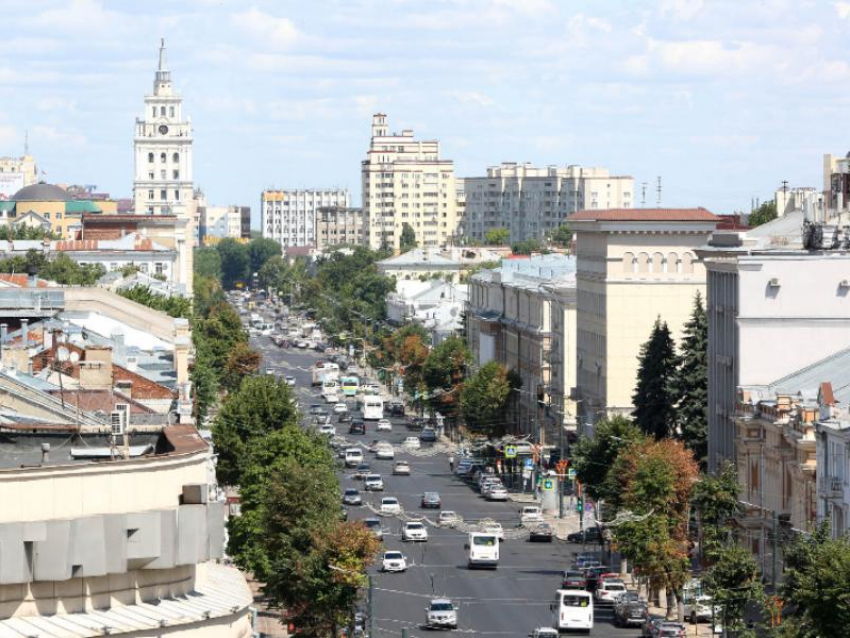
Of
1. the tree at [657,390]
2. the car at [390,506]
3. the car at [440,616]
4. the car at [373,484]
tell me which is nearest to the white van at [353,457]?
the car at [373,484]

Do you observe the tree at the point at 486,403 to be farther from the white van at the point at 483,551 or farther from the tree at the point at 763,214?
the white van at the point at 483,551

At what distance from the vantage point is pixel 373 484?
124m

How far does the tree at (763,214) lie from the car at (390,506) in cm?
6989

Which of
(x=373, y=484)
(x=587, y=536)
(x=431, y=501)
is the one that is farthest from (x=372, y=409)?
(x=587, y=536)

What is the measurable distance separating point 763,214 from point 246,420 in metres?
90.7

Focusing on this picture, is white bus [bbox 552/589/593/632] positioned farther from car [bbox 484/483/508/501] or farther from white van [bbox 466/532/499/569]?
car [bbox 484/483/508/501]

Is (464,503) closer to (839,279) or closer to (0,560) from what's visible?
(839,279)

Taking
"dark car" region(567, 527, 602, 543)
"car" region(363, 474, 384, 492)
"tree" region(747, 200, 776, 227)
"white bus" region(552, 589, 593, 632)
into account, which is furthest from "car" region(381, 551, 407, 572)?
"tree" region(747, 200, 776, 227)

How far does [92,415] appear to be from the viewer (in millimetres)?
57094

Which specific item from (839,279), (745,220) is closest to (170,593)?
(839,279)

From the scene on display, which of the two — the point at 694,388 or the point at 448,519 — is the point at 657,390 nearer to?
the point at 694,388

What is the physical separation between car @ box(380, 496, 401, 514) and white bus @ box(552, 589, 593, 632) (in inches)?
1433

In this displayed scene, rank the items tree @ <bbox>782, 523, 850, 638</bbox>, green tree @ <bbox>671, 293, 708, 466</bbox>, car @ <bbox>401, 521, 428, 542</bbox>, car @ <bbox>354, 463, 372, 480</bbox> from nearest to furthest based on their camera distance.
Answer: tree @ <bbox>782, 523, 850, 638</bbox>, car @ <bbox>401, 521, 428, 542</bbox>, green tree @ <bbox>671, 293, 708, 466</bbox>, car @ <bbox>354, 463, 372, 480</bbox>

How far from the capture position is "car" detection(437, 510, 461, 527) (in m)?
107
